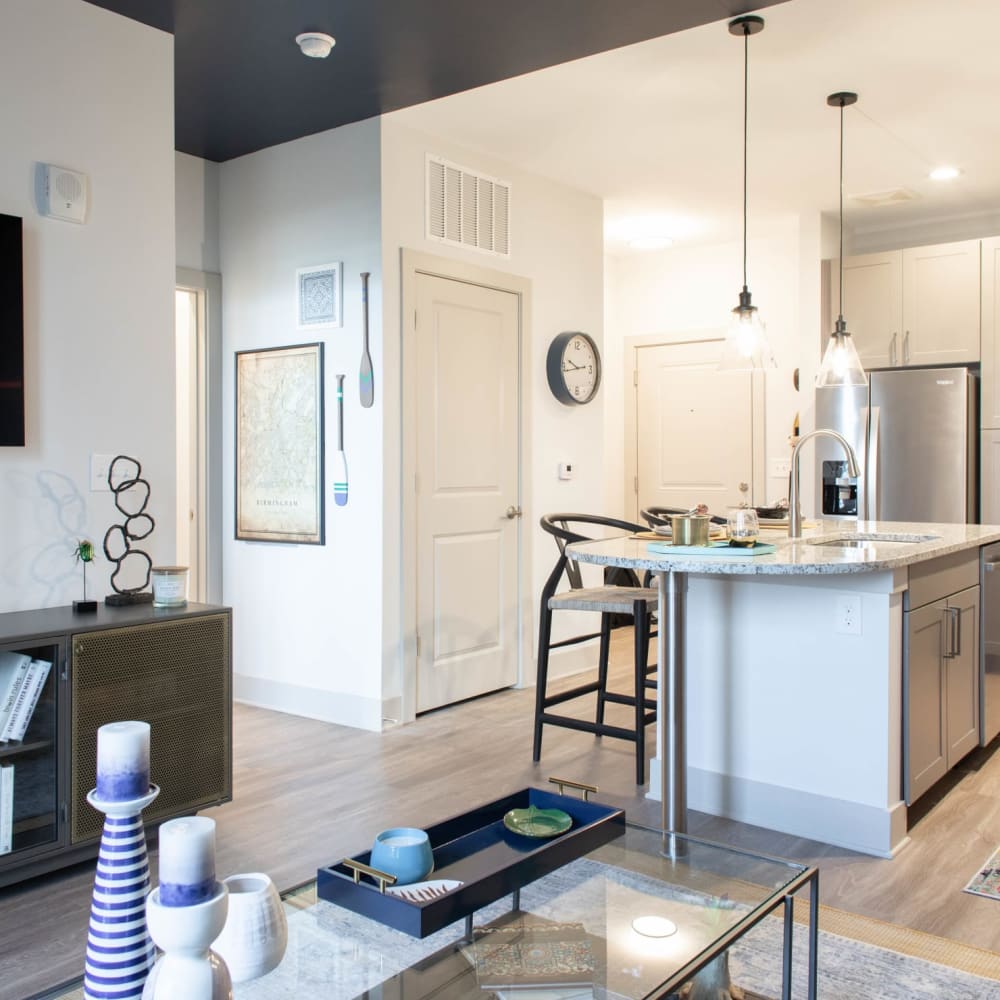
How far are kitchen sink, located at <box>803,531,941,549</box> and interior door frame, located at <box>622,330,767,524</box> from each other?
101 inches

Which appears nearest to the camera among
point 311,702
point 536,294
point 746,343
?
point 746,343

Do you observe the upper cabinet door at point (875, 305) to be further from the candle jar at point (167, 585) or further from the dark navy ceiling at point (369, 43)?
the candle jar at point (167, 585)

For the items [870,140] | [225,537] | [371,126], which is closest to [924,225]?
[870,140]

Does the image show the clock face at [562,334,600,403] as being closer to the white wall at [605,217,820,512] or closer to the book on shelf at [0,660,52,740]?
the white wall at [605,217,820,512]

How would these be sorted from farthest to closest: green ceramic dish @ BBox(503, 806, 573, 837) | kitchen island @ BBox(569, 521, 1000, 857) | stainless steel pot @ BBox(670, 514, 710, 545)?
stainless steel pot @ BBox(670, 514, 710, 545), kitchen island @ BBox(569, 521, 1000, 857), green ceramic dish @ BBox(503, 806, 573, 837)

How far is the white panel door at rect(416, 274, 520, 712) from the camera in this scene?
4.43 meters

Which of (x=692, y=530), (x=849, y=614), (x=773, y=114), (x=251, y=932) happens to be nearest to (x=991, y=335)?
(x=773, y=114)

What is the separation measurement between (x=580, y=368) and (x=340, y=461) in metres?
1.62

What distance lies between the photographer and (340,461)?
4336 millimetres

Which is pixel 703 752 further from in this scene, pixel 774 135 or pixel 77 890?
pixel 774 135

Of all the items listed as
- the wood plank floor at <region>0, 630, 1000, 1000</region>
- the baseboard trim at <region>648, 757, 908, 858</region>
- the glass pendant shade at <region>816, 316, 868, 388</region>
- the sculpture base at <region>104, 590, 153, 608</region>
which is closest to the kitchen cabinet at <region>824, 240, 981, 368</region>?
the glass pendant shade at <region>816, 316, 868, 388</region>

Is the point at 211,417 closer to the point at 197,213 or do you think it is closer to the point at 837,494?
the point at 197,213

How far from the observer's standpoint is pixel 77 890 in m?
2.60

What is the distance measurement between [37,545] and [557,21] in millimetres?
2349
